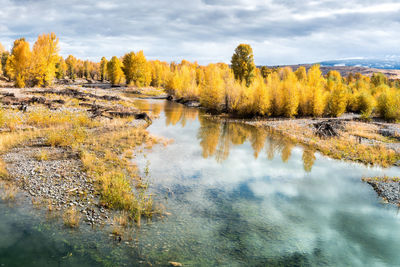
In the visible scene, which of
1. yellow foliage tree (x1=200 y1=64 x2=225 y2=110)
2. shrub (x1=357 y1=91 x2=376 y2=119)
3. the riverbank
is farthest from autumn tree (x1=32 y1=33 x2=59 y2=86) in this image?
shrub (x1=357 y1=91 x2=376 y2=119)

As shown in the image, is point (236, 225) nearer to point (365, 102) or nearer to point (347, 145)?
point (347, 145)

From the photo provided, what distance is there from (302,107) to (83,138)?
113ft

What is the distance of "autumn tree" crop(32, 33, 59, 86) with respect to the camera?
159ft

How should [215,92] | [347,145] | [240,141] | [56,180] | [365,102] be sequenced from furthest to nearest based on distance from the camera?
[365,102], [215,92], [240,141], [347,145], [56,180]

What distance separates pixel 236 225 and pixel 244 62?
55.2m

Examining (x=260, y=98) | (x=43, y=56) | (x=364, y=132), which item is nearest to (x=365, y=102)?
(x=364, y=132)

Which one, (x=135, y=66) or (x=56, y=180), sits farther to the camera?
(x=135, y=66)

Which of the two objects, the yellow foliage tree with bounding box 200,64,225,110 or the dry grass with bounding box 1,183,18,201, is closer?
the dry grass with bounding box 1,183,18,201

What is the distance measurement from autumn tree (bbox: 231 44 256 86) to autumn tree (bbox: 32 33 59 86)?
128ft

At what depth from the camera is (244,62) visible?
2389 inches

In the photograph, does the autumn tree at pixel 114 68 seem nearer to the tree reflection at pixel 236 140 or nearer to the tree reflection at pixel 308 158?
the tree reflection at pixel 236 140

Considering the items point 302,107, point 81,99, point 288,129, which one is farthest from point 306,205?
point 81,99

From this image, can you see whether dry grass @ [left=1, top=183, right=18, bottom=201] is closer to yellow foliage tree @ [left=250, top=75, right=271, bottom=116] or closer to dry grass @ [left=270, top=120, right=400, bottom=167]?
dry grass @ [left=270, top=120, right=400, bottom=167]

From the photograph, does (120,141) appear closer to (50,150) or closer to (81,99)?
(50,150)
